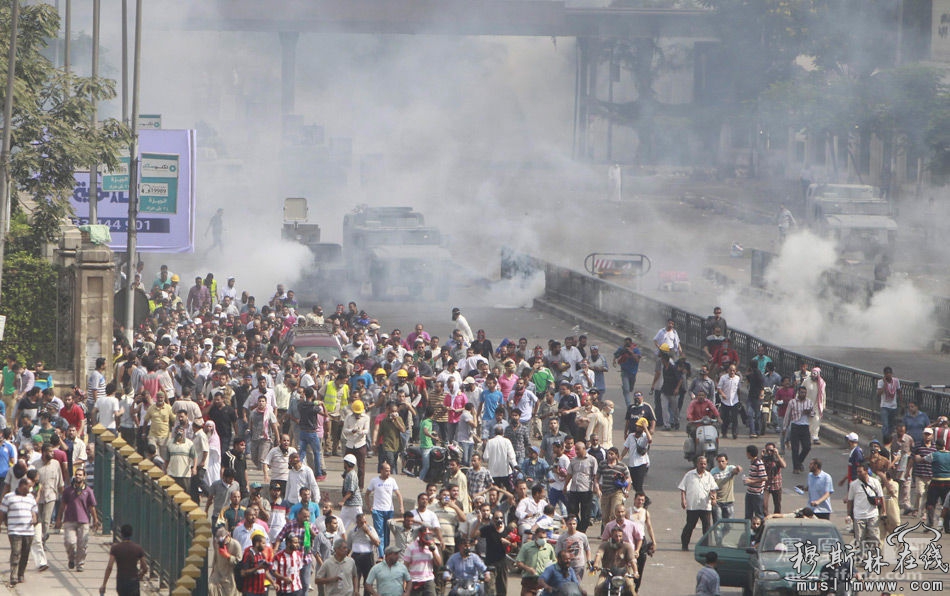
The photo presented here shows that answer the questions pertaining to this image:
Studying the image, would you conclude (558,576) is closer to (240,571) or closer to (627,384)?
(240,571)

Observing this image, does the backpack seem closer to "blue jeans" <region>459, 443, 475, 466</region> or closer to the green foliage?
"blue jeans" <region>459, 443, 475, 466</region>

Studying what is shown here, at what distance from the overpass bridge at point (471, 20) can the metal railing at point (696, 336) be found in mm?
36683

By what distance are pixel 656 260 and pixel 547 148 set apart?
3867 cm

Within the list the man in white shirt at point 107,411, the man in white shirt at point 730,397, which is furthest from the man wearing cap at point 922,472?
the man in white shirt at point 107,411

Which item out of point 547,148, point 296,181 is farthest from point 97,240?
point 547,148

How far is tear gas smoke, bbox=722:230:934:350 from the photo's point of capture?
106 ft

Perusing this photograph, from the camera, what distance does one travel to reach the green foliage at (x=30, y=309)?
22734mm

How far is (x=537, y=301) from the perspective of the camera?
36844 millimetres

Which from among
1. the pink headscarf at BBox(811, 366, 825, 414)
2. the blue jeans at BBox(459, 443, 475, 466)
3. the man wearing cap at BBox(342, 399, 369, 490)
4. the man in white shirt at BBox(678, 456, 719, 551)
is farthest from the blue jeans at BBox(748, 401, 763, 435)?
the man wearing cap at BBox(342, 399, 369, 490)

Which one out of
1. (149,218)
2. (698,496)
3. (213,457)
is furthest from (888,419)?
(149,218)

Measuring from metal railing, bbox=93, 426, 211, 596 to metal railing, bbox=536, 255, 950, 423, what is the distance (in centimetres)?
1008

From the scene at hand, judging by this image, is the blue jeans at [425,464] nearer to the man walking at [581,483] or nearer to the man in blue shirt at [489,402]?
the man in blue shirt at [489,402]

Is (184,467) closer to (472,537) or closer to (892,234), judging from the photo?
(472,537)

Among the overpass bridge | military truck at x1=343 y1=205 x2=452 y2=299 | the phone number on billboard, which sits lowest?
military truck at x1=343 y1=205 x2=452 y2=299
